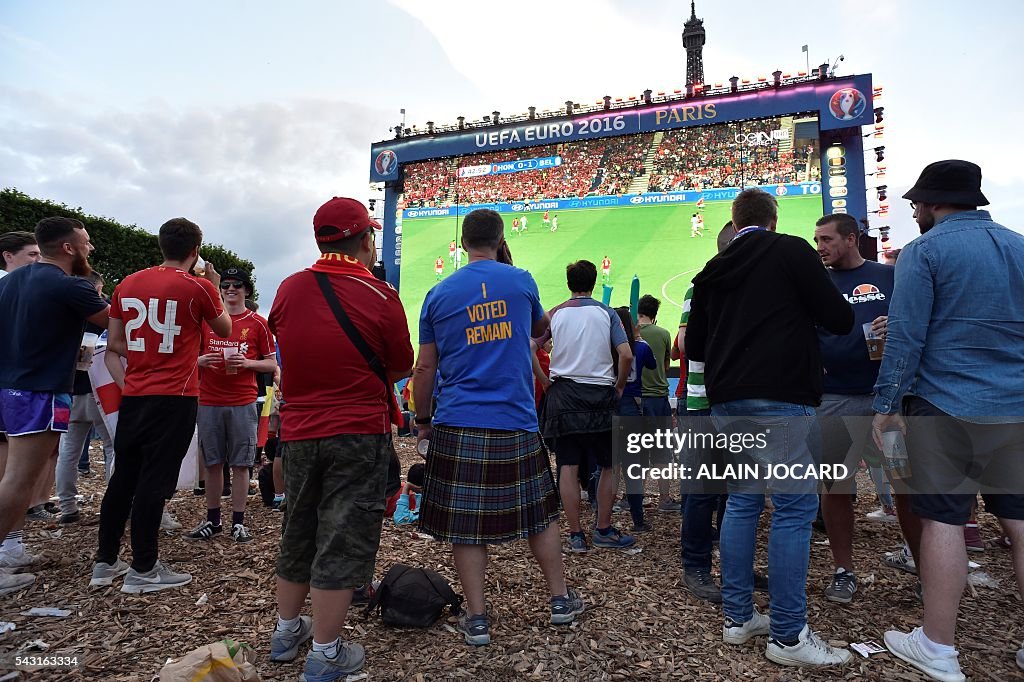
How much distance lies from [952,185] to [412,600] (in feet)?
11.2

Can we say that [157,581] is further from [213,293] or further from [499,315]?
[499,315]

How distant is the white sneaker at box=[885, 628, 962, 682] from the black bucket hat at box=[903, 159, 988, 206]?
79.2 inches

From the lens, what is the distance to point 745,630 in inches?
109

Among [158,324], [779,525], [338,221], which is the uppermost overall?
[338,221]

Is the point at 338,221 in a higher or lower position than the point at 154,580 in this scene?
higher

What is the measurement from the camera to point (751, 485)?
2.69 m

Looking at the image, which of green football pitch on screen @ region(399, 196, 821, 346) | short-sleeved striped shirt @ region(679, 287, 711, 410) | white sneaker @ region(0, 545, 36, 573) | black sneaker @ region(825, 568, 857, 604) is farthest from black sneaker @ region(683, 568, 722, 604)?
green football pitch on screen @ region(399, 196, 821, 346)

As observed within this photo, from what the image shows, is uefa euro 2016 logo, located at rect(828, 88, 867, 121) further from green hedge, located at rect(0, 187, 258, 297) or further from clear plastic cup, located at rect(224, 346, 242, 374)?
green hedge, located at rect(0, 187, 258, 297)

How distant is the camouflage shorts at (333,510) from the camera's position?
2.42m

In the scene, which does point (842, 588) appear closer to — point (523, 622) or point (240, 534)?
point (523, 622)

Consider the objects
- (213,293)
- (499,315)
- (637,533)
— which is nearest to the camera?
(499,315)

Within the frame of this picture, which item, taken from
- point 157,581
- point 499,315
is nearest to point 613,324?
point 499,315

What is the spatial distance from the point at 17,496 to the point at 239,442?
1390 millimetres

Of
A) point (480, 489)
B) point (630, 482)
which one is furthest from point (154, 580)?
point (630, 482)
